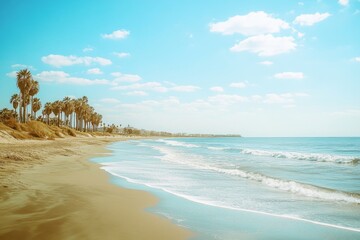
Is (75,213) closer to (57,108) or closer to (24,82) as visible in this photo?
(24,82)

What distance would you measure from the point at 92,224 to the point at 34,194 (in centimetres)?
352

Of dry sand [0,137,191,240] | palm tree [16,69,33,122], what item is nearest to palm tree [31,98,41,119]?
palm tree [16,69,33,122]

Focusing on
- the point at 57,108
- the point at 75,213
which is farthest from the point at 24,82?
the point at 75,213

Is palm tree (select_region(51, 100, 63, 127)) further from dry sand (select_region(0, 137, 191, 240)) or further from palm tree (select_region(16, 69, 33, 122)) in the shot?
dry sand (select_region(0, 137, 191, 240))

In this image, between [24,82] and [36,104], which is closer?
[24,82]

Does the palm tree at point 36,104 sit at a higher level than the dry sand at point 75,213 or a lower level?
higher

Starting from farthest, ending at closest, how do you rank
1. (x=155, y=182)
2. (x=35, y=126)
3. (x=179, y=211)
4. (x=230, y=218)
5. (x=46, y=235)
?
(x=35, y=126)
(x=155, y=182)
(x=179, y=211)
(x=230, y=218)
(x=46, y=235)

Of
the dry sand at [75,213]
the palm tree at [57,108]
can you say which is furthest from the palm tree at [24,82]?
the dry sand at [75,213]

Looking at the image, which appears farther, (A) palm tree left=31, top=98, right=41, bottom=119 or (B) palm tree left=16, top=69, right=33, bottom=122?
(A) palm tree left=31, top=98, right=41, bottom=119

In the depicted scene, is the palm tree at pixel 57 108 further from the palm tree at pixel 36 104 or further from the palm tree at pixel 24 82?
the palm tree at pixel 24 82

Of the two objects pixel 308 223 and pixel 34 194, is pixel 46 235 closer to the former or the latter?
pixel 34 194

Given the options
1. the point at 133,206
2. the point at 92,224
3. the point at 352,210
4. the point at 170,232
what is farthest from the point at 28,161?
the point at 352,210

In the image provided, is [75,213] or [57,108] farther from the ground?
[57,108]

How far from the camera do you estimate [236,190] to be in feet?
36.1
